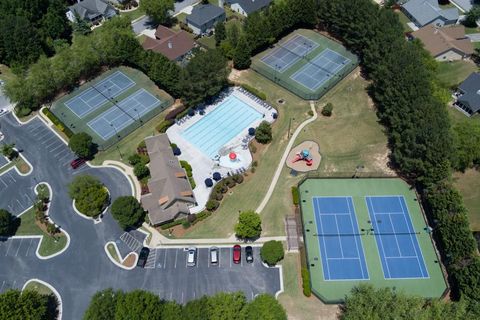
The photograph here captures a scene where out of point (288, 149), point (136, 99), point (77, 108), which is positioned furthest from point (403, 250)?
point (77, 108)

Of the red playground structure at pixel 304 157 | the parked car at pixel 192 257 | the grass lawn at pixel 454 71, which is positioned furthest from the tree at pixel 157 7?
the grass lawn at pixel 454 71

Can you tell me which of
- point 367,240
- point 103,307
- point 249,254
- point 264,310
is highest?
point 264,310

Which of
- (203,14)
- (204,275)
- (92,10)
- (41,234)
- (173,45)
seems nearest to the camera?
(204,275)

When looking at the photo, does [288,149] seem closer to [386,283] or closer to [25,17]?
[386,283]

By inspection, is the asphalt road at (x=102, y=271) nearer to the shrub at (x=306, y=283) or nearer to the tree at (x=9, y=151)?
the shrub at (x=306, y=283)

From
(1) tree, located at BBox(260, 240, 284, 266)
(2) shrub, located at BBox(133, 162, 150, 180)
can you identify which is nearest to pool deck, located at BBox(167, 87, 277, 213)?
(2) shrub, located at BBox(133, 162, 150, 180)

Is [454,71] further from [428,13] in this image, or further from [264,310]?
[264,310]

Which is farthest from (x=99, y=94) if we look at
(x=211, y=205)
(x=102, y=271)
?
(x=102, y=271)

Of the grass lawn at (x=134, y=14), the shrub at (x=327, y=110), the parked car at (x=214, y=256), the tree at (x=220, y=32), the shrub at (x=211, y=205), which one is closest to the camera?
the parked car at (x=214, y=256)
